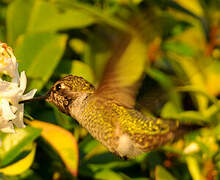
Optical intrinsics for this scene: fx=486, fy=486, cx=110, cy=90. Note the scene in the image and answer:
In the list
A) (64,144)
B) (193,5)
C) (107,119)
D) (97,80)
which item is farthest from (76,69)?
(193,5)

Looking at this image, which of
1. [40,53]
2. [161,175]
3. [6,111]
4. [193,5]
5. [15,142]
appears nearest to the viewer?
[6,111]

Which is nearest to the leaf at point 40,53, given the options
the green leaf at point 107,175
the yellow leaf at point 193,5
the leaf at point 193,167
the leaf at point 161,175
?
the green leaf at point 107,175

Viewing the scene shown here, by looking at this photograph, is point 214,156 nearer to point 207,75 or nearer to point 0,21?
point 207,75

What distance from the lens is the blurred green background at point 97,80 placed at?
1436mm

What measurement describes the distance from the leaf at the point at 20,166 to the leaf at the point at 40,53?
26cm

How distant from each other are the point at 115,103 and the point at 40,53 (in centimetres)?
50

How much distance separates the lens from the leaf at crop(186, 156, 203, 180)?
1.65 metres

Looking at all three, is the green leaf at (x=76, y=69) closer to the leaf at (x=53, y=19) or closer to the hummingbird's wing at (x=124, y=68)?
the leaf at (x=53, y=19)

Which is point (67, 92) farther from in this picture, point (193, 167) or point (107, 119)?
point (193, 167)

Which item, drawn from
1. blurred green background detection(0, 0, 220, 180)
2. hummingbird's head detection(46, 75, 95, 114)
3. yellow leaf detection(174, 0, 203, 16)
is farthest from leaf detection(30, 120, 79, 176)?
yellow leaf detection(174, 0, 203, 16)

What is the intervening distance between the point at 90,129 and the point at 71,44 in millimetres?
782

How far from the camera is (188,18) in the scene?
2223 mm

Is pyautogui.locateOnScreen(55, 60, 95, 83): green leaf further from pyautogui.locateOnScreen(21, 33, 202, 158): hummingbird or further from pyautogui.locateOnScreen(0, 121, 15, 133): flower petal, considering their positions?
pyautogui.locateOnScreen(0, 121, 15, 133): flower petal

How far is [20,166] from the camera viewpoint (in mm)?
1368
